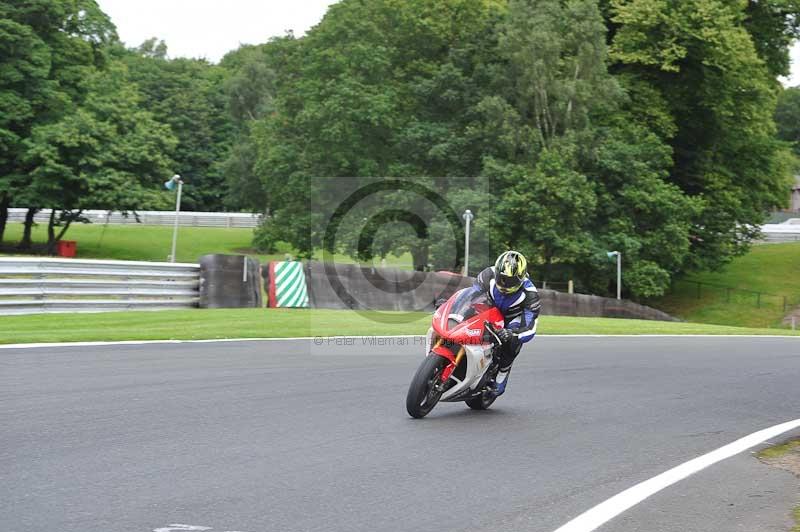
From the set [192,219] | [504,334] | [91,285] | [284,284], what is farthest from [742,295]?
[192,219]

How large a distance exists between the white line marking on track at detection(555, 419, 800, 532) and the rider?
2124mm

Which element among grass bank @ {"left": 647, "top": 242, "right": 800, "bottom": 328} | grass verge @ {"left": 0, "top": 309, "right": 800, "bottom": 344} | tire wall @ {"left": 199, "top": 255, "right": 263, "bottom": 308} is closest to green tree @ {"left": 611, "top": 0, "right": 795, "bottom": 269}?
grass bank @ {"left": 647, "top": 242, "right": 800, "bottom": 328}

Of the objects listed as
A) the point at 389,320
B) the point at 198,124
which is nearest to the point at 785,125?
the point at 198,124

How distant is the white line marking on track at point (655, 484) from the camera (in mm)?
5516

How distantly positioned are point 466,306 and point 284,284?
15.7 m

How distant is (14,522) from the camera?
494 centimetres

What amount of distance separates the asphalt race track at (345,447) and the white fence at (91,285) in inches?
287

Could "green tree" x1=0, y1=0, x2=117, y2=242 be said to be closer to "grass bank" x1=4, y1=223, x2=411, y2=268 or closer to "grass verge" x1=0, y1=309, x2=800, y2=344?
"grass bank" x1=4, y1=223, x2=411, y2=268

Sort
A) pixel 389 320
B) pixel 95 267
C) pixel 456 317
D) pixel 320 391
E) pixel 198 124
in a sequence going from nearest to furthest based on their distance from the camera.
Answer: pixel 456 317
pixel 320 391
pixel 95 267
pixel 389 320
pixel 198 124

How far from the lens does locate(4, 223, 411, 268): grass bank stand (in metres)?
63.2

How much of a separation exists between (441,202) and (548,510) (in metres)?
39.6

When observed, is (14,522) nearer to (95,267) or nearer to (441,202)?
(95,267)

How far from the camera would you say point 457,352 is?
9.06 m

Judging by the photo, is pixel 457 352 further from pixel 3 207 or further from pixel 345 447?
pixel 3 207
